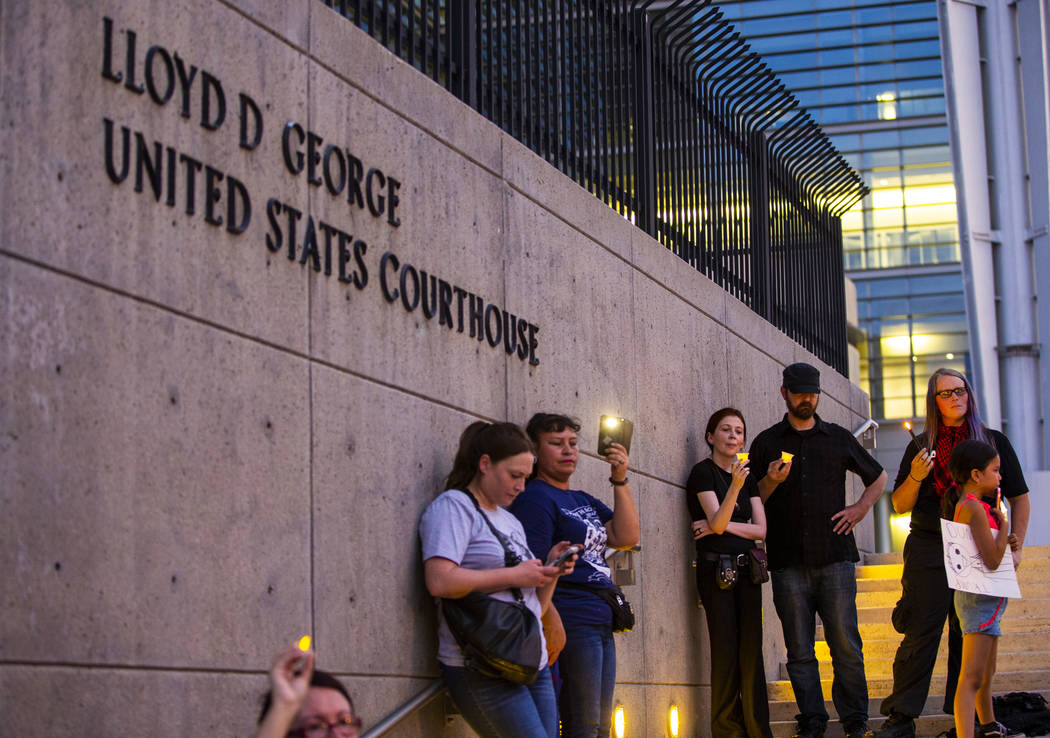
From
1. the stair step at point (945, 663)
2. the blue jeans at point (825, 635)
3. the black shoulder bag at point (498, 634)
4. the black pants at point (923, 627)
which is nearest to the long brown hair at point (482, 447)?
the black shoulder bag at point (498, 634)

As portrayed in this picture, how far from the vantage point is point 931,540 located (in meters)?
8.20

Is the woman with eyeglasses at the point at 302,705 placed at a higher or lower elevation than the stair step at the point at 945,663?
higher

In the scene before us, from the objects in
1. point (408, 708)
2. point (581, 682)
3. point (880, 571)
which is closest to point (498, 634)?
point (408, 708)

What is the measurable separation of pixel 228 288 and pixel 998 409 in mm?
18366

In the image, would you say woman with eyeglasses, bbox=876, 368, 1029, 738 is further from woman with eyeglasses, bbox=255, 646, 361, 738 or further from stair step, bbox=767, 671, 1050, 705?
woman with eyeglasses, bbox=255, 646, 361, 738

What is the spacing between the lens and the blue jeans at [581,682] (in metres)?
6.48

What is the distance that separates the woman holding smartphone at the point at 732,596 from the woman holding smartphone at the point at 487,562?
9.88 feet

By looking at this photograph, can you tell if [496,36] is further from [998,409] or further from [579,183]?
[998,409]

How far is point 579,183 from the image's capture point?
8367mm

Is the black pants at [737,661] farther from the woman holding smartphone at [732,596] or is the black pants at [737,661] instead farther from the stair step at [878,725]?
the stair step at [878,725]

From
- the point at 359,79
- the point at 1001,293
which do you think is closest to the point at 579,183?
the point at 359,79

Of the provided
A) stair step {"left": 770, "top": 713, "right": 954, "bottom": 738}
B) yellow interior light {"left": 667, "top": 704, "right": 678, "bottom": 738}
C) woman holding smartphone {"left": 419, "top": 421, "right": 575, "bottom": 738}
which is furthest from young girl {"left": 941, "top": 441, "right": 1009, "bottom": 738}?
woman holding smartphone {"left": 419, "top": 421, "right": 575, "bottom": 738}

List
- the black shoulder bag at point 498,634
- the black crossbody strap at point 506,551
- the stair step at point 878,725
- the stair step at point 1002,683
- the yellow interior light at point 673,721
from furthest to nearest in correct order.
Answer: the stair step at point 1002,683
the stair step at point 878,725
the yellow interior light at point 673,721
the black crossbody strap at point 506,551
the black shoulder bag at point 498,634

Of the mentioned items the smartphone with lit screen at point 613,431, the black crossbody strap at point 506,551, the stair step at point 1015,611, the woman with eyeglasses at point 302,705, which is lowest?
the stair step at point 1015,611
